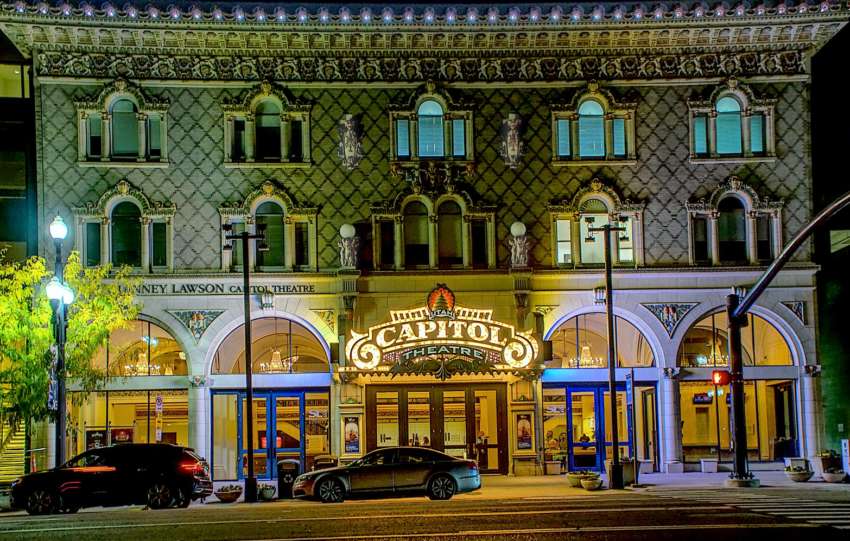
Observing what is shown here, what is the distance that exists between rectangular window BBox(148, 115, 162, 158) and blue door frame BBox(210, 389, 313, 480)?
8546 mm

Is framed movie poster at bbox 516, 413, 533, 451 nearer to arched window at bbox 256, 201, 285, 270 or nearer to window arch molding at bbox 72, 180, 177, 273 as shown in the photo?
arched window at bbox 256, 201, 285, 270

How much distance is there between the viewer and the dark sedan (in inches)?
1214

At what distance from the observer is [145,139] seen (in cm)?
3928

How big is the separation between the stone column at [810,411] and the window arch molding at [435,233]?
11539 mm

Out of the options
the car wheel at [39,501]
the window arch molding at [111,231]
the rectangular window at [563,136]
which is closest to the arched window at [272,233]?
the window arch molding at [111,231]

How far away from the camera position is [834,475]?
34.2 m

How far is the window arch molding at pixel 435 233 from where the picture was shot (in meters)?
39.4

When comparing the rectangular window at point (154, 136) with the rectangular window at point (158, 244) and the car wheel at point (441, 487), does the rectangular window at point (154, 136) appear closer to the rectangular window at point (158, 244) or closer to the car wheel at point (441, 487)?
the rectangular window at point (158, 244)

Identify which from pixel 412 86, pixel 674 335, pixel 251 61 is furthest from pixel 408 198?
pixel 674 335

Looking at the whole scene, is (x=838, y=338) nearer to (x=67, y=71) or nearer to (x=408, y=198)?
(x=408, y=198)

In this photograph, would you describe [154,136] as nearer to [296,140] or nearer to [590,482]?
[296,140]

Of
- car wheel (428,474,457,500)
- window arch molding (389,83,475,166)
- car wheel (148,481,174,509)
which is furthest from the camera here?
window arch molding (389,83,475,166)

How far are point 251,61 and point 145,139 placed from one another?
4531 millimetres

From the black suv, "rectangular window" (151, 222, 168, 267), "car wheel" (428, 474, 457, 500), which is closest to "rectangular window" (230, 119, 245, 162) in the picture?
"rectangular window" (151, 222, 168, 267)
